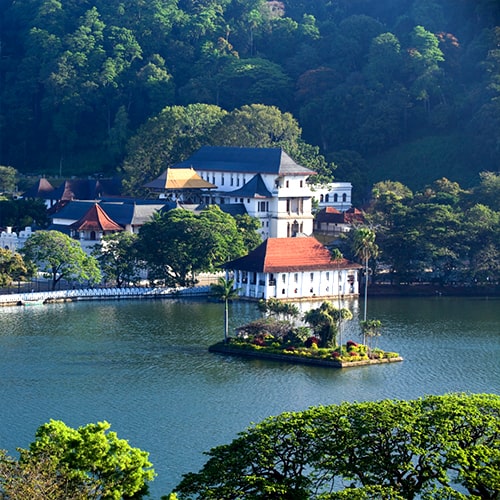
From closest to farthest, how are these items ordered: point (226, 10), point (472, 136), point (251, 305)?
1. point (251, 305)
2. point (472, 136)
3. point (226, 10)

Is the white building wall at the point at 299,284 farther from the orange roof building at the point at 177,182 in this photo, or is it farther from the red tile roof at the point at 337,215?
the orange roof building at the point at 177,182

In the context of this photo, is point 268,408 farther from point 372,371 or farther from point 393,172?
point 393,172

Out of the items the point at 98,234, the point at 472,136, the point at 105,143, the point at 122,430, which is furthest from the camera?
the point at 105,143

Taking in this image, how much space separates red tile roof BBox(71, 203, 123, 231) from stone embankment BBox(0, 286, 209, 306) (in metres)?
6.69

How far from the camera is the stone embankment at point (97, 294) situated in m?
64.3

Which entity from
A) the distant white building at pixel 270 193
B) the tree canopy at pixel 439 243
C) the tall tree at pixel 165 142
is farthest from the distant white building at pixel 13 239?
the tree canopy at pixel 439 243

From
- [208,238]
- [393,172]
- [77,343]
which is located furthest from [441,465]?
[393,172]

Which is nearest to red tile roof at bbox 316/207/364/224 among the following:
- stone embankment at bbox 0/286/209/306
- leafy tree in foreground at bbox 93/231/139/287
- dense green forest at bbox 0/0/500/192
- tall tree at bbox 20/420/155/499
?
dense green forest at bbox 0/0/500/192

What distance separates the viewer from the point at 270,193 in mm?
80500

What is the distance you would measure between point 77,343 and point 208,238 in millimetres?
15495

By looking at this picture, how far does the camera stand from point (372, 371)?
166 ft

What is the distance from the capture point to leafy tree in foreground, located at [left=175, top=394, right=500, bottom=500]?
102 feet

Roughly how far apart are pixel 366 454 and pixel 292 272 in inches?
1380

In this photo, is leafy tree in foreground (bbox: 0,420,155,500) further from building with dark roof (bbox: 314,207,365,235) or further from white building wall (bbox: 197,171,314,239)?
building with dark roof (bbox: 314,207,365,235)
